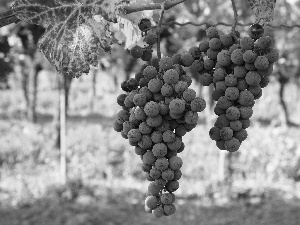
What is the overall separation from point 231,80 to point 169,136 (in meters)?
0.21

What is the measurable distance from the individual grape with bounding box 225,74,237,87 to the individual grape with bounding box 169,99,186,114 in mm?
151

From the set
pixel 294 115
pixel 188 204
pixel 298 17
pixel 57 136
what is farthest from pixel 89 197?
pixel 294 115

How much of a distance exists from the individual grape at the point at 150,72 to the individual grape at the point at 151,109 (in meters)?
0.08

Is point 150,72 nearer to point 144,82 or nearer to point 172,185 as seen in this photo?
point 144,82

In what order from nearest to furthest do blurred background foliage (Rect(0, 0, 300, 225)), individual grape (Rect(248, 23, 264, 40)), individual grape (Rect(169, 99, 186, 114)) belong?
A: individual grape (Rect(169, 99, 186, 114)), individual grape (Rect(248, 23, 264, 40)), blurred background foliage (Rect(0, 0, 300, 225))

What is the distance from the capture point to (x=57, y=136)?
25.3 ft

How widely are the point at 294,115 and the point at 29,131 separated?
12.9m

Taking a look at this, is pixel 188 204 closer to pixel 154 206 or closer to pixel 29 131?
pixel 154 206

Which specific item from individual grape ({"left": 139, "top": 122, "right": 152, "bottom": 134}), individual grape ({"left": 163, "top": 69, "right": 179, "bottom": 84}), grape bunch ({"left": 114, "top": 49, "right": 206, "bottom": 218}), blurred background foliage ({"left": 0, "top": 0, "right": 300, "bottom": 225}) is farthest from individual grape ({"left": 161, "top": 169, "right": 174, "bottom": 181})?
blurred background foliage ({"left": 0, "top": 0, "right": 300, "bottom": 225})

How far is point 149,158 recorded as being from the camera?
949 millimetres

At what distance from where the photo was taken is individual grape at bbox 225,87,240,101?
0.96m

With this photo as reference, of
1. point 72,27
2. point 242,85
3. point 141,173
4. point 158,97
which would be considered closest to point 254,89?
point 242,85

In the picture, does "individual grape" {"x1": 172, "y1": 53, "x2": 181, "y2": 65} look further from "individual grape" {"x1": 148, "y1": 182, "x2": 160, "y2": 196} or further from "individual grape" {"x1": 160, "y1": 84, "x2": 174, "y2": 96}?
"individual grape" {"x1": 148, "y1": 182, "x2": 160, "y2": 196}

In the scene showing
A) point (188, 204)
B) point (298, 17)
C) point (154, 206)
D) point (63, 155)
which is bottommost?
point (188, 204)
